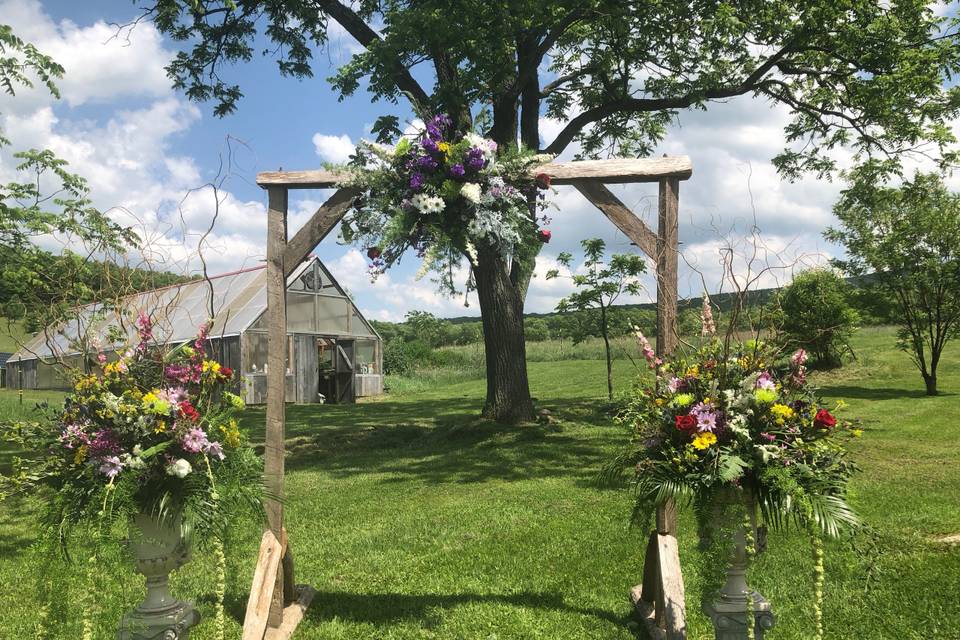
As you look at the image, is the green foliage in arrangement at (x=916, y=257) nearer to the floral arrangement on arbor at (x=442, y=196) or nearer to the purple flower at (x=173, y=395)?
the floral arrangement on arbor at (x=442, y=196)

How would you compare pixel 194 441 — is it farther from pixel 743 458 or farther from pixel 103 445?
pixel 743 458

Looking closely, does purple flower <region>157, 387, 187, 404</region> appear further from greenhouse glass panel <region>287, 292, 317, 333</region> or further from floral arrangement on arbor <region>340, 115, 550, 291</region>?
greenhouse glass panel <region>287, 292, 317, 333</region>

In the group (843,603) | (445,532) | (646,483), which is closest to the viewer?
(646,483)

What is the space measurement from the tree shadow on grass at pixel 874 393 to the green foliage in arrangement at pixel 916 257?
0.41 meters

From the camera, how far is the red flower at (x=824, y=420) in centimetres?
295

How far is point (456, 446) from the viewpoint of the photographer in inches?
412

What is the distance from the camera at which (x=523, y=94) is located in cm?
1210

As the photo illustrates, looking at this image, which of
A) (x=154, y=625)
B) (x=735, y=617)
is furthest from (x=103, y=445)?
(x=735, y=617)

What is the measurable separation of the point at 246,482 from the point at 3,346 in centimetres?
5287

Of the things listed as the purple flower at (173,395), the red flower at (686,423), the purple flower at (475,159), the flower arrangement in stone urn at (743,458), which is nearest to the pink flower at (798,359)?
the flower arrangement in stone urn at (743,458)

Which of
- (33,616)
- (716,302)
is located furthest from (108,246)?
(716,302)

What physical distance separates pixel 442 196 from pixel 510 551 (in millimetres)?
3168

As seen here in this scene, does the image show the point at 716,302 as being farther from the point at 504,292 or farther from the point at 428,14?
the point at 504,292

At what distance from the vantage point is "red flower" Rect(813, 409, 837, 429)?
2945mm
